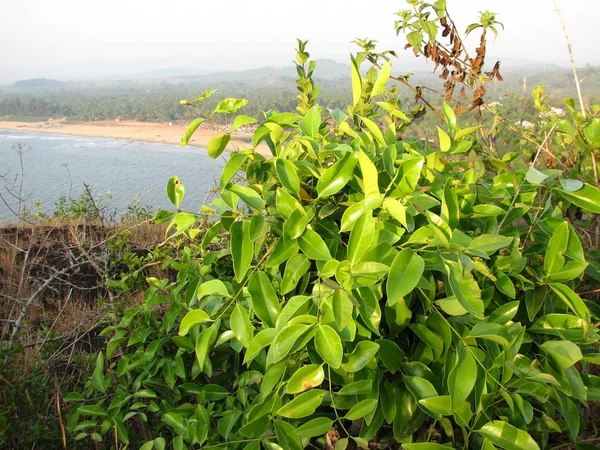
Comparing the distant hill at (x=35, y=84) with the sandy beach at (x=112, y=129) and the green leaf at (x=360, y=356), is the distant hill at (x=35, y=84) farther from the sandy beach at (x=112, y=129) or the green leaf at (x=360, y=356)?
the green leaf at (x=360, y=356)

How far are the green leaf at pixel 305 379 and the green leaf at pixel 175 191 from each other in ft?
1.47

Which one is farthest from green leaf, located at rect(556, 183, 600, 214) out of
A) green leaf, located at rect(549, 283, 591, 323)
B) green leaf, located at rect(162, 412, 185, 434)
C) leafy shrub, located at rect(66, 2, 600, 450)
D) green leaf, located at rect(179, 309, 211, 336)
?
green leaf, located at rect(162, 412, 185, 434)

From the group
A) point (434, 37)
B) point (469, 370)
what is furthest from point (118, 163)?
point (469, 370)

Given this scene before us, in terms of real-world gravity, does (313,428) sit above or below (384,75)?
below

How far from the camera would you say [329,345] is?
684mm

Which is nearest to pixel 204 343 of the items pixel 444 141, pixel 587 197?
pixel 444 141

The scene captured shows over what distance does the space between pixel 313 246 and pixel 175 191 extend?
1.27 feet

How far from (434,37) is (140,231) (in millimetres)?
3657

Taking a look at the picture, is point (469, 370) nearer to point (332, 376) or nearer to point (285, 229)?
point (332, 376)

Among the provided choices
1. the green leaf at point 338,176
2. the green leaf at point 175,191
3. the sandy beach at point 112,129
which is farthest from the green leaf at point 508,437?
the sandy beach at point 112,129

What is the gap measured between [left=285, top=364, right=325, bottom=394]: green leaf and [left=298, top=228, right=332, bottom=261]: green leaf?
0.20 meters

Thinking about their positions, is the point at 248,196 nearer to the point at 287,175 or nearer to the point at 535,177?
the point at 287,175

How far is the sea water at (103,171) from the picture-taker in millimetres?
8641

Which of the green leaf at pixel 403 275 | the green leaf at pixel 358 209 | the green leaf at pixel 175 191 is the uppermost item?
the green leaf at pixel 175 191
